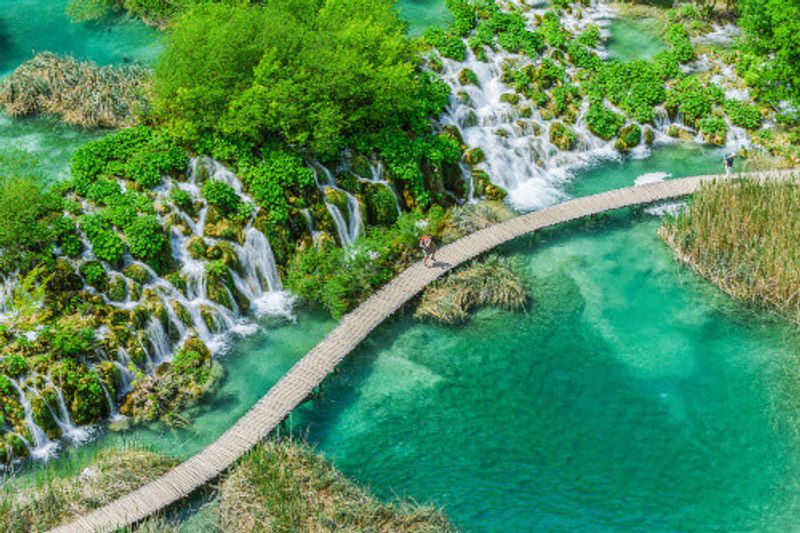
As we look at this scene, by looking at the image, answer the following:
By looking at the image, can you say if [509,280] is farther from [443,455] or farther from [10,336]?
[10,336]

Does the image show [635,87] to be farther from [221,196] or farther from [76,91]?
[76,91]

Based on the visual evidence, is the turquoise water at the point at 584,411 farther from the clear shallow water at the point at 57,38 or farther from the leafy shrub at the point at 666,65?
the clear shallow water at the point at 57,38

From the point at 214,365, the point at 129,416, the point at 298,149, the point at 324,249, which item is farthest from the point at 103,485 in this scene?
the point at 298,149

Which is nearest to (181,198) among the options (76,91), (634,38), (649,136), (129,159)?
(129,159)

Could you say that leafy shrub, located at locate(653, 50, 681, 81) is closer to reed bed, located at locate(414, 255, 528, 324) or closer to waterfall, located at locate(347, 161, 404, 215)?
waterfall, located at locate(347, 161, 404, 215)

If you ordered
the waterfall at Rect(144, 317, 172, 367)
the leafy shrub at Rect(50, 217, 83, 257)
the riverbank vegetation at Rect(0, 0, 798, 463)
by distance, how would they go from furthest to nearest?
the leafy shrub at Rect(50, 217, 83, 257)
the waterfall at Rect(144, 317, 172, 367)
the riverbank vegetation at Rect(0, 0, 798, 463)

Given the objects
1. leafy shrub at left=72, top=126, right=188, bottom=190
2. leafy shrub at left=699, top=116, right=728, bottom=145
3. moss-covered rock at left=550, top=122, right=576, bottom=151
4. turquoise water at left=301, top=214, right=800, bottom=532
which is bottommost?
turquoise water at left=301, top=214, right=800, bottom=532

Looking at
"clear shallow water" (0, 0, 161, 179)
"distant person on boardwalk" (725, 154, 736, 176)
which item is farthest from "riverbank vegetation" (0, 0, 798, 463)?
"distant person on boardwalk" (725, 154, 736, 176)
